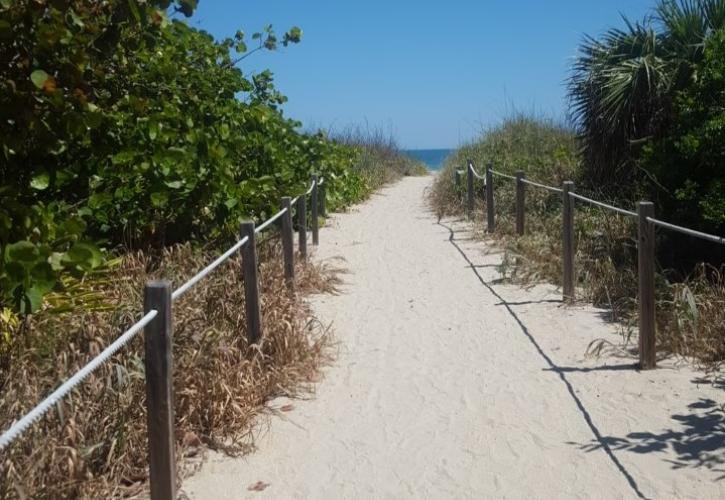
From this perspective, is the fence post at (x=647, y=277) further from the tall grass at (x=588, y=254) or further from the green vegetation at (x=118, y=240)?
the green vegetation at (x=118, y=240)

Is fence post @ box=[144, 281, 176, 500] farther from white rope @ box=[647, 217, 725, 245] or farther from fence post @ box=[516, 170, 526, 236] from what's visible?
fence post @ box=[516, 170, 526, 236]

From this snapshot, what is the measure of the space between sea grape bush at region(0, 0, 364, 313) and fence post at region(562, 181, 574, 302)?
3017 mm

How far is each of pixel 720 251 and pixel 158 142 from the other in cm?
559

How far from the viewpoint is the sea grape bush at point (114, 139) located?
4.29 m

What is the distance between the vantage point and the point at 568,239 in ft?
27.0

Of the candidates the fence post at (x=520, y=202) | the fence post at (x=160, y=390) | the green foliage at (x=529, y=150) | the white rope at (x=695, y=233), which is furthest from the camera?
the green foliage at (x=529, y=150)

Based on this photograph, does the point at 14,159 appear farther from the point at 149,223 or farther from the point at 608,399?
the point at 608,399

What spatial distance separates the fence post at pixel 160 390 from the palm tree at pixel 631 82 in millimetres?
8585

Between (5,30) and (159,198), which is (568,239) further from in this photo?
(5,30)

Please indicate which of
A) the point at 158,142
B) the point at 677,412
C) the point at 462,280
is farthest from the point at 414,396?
the point at 462,280

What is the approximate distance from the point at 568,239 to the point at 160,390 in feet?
17.9

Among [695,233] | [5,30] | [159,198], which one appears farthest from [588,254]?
[5,30]

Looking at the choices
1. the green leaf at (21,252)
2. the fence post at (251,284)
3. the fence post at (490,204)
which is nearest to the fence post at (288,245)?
the fence post at (251,284)

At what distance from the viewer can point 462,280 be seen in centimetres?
982
